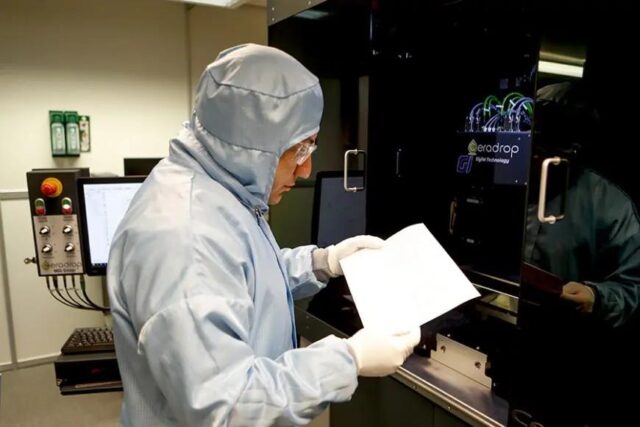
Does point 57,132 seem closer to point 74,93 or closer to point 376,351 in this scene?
point 74,93

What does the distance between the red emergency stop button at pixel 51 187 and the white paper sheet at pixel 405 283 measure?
115 centimetres

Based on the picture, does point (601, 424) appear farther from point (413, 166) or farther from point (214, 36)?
point (214, 36)

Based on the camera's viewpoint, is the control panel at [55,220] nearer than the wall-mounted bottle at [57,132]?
Yes

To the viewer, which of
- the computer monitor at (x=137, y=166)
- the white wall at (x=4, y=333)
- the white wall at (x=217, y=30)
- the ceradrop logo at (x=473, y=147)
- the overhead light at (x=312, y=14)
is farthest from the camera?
the white wall at (x=217, y=30)

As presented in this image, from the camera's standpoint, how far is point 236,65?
0.89 m

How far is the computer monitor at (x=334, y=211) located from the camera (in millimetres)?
1923

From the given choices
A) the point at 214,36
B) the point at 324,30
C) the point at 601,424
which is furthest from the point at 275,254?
the point at 214,36

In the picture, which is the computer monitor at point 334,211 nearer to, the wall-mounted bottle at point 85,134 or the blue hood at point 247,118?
the blue hood at point 247,118

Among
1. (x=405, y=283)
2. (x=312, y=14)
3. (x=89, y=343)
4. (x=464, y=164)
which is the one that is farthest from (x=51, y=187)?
(x=464, y=164)

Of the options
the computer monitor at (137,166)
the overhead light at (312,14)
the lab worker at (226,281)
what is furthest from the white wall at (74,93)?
the lab worker at (226,281)

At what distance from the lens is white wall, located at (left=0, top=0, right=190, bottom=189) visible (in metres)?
2.69

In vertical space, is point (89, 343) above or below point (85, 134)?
below

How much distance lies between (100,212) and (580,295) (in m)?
1.60

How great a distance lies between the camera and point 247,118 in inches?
34.2
